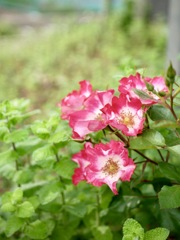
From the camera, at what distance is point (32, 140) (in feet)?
5.39

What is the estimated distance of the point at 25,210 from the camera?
1.46 metres

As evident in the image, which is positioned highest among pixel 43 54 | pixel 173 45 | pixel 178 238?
pixel 178 238

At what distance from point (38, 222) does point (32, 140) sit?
0.28 m

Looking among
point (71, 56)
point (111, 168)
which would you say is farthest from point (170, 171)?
point (71, 56)

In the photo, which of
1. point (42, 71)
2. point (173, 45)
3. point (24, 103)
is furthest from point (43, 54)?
point (24, 103)

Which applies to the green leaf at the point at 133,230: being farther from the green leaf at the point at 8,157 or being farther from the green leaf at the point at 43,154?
the green leaf at the point at 8,157

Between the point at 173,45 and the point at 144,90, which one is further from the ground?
the point at 144,90

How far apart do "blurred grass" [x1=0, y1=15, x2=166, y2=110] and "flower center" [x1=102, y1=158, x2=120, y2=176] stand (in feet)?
10.9

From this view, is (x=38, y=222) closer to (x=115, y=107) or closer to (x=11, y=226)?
(x=11, y=226)

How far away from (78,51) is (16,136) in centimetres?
457

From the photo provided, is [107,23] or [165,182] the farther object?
[107,23]

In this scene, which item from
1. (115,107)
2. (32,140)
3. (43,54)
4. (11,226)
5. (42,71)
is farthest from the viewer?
(43,54)

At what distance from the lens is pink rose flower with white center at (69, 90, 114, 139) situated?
1286 millimetres

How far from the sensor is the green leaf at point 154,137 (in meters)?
1.22
